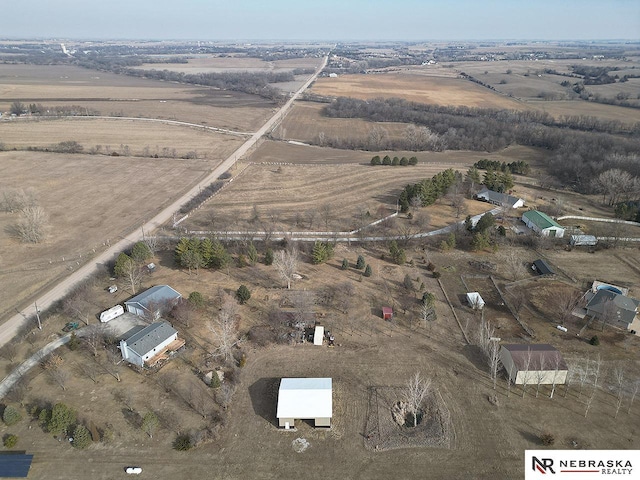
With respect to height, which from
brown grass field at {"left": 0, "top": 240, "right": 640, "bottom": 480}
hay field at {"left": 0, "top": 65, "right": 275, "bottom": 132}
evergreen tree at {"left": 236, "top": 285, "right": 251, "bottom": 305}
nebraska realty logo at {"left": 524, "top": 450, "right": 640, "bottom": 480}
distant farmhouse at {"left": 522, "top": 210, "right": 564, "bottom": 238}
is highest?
hay field at {"left": 0, "top": 65, "right": 275, "bottom": 132}

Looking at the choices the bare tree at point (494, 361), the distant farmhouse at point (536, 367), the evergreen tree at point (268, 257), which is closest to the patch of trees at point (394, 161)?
the evergreen tree at point (268, 257)

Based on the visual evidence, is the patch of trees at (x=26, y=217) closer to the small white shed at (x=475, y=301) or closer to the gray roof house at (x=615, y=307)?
the small white shed at (x=475, y=301)

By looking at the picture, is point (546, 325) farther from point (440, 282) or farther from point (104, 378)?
point (104, 378)

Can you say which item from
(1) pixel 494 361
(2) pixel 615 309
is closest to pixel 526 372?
(1) pixel 494 361

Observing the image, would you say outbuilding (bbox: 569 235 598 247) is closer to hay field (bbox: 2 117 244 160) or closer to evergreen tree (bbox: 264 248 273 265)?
evergreen tree (bbox: 264 248 273 265)

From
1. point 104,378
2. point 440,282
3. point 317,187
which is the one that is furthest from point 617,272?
point 104,378

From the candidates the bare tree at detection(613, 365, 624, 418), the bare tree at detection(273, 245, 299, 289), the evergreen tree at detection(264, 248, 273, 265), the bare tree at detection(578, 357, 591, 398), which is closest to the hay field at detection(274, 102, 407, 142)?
the evergreen tree at detection(264, 248, 273, 265)
